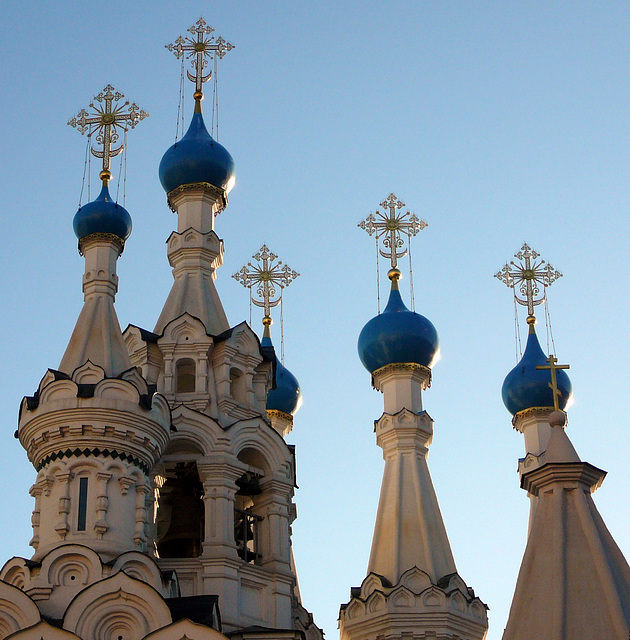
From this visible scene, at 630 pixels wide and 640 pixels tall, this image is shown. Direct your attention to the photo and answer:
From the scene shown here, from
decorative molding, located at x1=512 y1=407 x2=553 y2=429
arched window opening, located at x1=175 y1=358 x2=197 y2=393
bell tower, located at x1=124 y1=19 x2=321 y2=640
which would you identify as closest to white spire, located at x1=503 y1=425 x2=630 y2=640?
bell tower, located at x1=124 y1=19 x2=321 y2=640

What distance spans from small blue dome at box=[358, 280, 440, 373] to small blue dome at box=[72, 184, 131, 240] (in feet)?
13.0

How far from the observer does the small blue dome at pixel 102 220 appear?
14.6 metres

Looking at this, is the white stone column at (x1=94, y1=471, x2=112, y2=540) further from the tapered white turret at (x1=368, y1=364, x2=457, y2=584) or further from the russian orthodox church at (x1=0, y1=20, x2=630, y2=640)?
the tapered white turret at (x1=368, y1=364, x2=457, y2=584)

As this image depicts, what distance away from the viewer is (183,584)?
13141 mm

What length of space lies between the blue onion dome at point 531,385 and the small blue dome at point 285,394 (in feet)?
9.40

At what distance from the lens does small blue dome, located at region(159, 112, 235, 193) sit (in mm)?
16484

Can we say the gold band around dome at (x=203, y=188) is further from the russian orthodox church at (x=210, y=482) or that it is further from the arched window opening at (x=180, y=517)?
the arched window opening at (x=180, y=517)

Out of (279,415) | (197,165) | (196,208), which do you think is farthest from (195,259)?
(279,415)

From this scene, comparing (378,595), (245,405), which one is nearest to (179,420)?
(245,405)

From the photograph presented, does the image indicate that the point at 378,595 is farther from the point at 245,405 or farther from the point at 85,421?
the point at 85,421

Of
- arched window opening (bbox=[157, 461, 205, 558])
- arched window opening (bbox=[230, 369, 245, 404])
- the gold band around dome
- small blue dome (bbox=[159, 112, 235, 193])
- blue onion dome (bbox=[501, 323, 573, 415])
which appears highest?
small blue dome (bbox=[159, 112, 235, 193])

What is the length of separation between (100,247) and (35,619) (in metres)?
4.77

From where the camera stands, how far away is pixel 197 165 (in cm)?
1648

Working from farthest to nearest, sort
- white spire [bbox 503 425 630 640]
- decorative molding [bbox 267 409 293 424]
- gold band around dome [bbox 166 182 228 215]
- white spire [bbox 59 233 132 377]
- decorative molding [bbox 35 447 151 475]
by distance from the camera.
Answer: decorative molding [bbox 267 409 293 424] < gold band around dome [bbox 166 182 228 215] < white spire [bbox 59 233 132 377] < decorative molding [bbox 35 447 151 475] < white spire [bbox 503 425 630 640]
